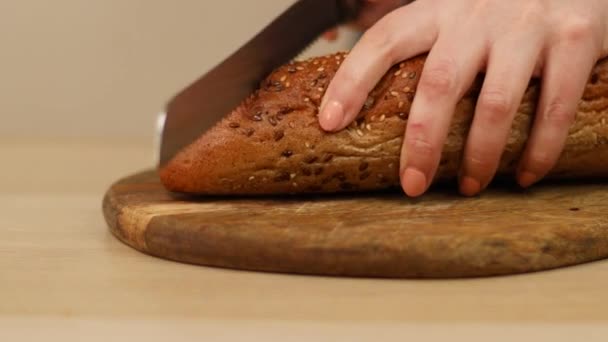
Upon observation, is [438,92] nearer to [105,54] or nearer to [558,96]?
[558,96]

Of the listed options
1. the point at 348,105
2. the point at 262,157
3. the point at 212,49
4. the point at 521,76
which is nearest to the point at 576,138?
the point at 521,76

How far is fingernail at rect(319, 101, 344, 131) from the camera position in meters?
1.10

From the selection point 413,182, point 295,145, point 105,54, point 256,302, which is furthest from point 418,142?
point 105,54

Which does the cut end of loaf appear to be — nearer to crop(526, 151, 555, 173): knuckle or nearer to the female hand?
the female hand

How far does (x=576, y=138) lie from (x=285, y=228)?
1.48 feet

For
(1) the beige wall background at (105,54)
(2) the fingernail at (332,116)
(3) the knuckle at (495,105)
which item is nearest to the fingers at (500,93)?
(3) the knuckle at (495,105)

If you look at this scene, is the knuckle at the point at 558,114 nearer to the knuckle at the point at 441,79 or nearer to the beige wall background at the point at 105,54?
the knuckle at the point at 441,79

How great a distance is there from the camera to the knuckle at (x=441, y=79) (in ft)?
3.52

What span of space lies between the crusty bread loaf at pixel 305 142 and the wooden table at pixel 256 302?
0.50 feet

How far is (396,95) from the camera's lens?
1.12 meters

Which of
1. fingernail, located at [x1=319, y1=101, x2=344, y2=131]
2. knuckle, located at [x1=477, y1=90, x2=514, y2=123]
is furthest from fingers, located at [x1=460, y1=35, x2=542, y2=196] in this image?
fingernail, located at [x1=319, y1=101, x2=344, y2=131]

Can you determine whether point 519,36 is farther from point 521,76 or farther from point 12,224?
point 12,224

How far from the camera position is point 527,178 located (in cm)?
116

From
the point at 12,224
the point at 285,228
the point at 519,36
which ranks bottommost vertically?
the point at 12,224
